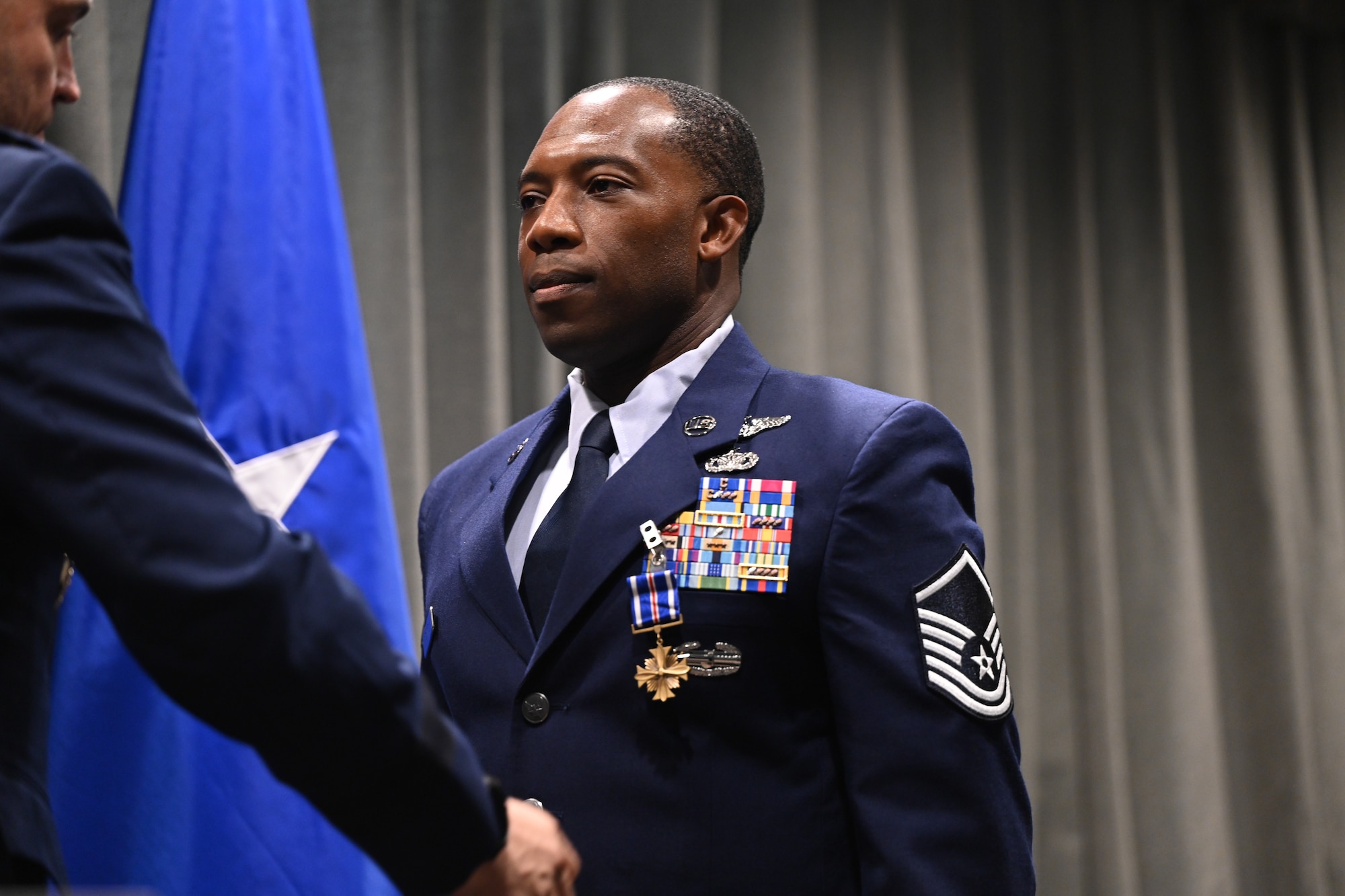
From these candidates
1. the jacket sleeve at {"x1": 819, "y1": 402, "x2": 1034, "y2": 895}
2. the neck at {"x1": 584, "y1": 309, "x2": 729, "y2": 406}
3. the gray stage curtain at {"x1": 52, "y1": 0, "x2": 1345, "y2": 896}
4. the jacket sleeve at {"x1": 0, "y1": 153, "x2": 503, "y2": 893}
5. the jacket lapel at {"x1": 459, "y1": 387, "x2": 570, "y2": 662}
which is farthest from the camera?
the gray stage curtain at {"x1": 52, "y1": 0, "x2": 1345, "y2": 896}

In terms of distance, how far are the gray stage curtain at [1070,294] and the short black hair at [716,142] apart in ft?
3.12

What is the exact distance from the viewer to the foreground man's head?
1.49m

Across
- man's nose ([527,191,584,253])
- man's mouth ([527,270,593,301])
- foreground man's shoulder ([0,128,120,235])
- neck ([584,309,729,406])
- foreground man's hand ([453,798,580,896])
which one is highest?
man's nose ([527,191,584,253])

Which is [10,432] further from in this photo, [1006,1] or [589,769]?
[1006,1]

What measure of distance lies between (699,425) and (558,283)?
224 mm

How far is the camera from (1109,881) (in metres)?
3.16

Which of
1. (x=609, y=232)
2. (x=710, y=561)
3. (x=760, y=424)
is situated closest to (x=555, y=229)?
(x=609, y=232)

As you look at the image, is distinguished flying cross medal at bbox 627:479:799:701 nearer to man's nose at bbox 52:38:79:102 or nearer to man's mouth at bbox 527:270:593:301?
man's mouth at bbox 527:270:593:301

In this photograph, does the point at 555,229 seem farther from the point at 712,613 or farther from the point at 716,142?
the point at 712,613

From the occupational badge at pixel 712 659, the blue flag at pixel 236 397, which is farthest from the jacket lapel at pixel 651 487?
the blue flag at pixel 236 397

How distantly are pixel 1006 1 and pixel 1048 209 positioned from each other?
0.54 m

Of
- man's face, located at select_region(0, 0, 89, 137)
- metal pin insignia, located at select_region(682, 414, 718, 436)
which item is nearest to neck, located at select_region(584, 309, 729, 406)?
metal pin insignia, located at select_region(682, 414, 718, 436)

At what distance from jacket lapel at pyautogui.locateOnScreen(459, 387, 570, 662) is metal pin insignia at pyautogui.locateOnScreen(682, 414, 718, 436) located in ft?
0.68

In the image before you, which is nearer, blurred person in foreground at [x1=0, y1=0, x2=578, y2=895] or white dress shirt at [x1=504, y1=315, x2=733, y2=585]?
blurred person in foreground at [x1=0, y1=0, x2=578, y2=895]
